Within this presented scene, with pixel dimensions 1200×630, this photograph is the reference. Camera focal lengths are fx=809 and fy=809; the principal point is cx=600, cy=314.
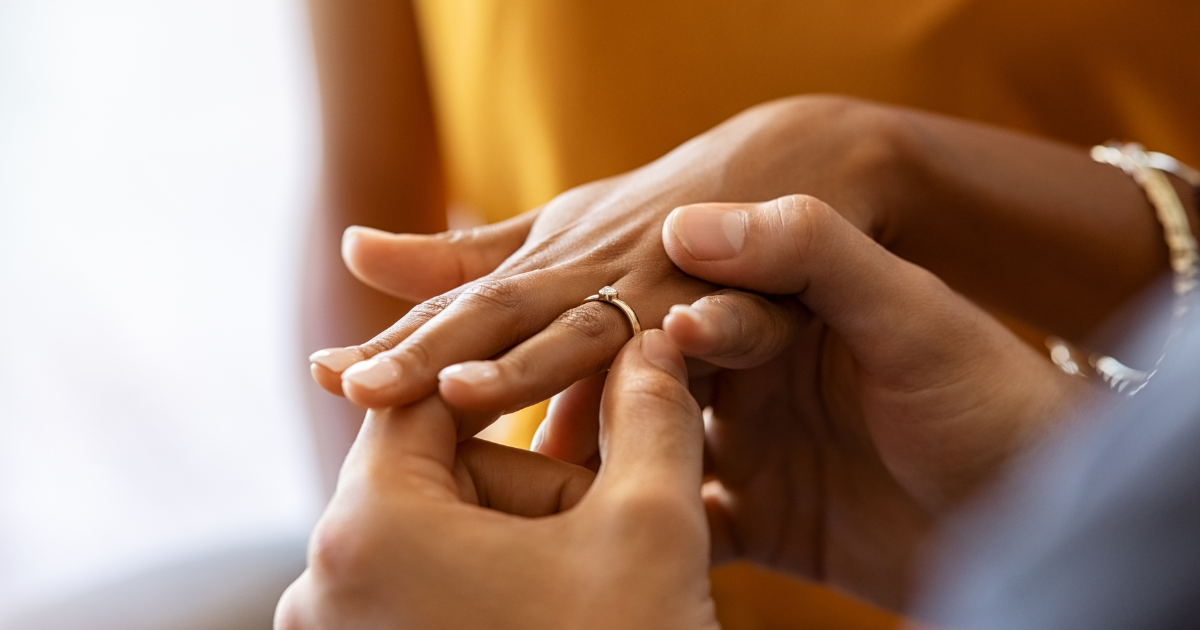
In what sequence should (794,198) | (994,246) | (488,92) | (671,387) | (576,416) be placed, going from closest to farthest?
1. (671,387)
2. (794,198)
3. (576,416)
4. (994,246)
5. (488,92)

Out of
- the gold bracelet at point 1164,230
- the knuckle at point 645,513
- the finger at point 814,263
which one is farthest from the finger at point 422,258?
the gold bracelet at point 1164,230

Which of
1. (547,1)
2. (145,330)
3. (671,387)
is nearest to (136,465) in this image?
(145,330)

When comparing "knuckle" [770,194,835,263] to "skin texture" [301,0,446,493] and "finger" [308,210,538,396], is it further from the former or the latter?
"skin texture" [301,0,446,493]

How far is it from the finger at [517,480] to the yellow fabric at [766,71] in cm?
64

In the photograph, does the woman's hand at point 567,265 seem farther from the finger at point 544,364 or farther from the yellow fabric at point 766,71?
the yellow fabric at point 766,71

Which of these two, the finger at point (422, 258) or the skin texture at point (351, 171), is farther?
the skin texture at point (351, 171)

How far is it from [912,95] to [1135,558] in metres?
0.75

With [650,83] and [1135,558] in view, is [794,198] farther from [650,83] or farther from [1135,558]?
[650,83]

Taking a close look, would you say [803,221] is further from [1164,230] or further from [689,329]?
[1164,230]

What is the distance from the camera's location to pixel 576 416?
2.80 ft

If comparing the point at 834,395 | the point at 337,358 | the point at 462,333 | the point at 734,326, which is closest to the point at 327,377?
the point at 337,358

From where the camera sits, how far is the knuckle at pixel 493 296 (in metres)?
0.74

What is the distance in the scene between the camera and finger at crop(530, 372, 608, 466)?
33.4 inches

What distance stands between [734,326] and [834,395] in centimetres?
28
